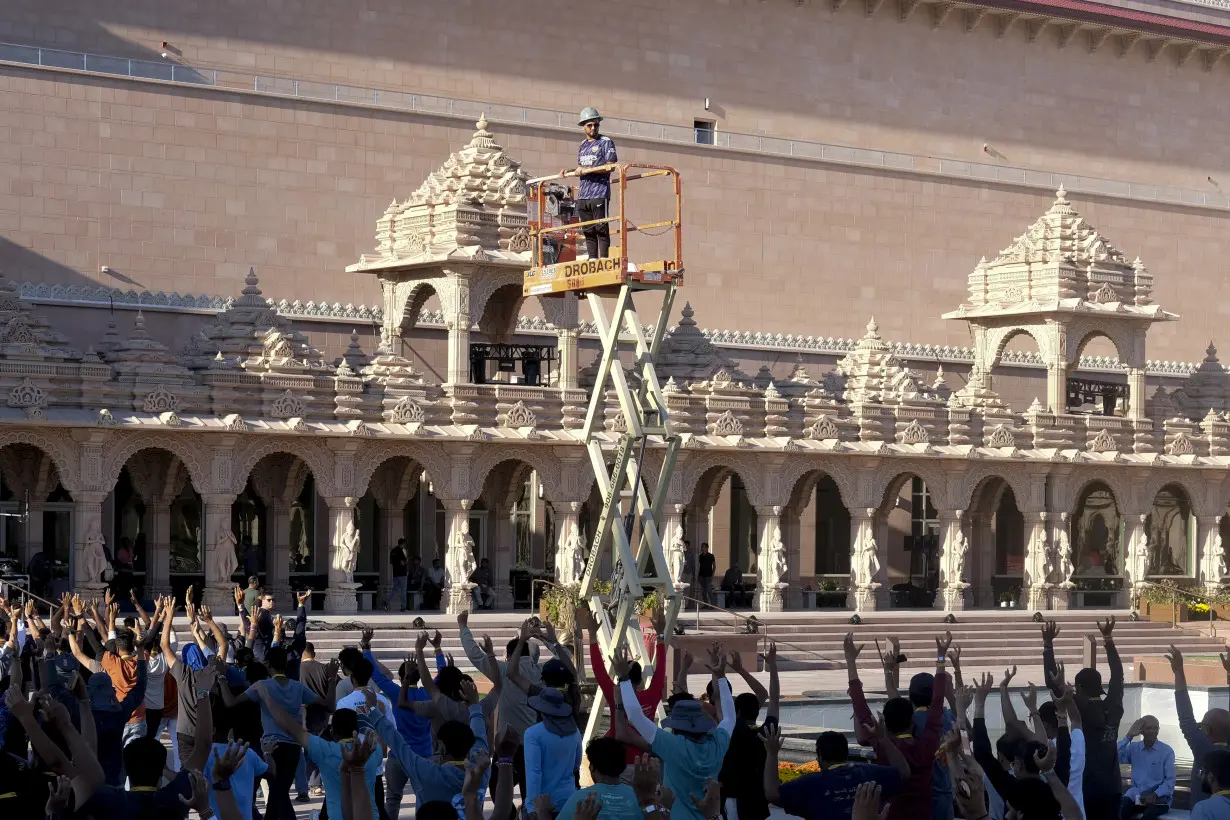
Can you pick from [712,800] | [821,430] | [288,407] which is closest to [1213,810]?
[712,800]

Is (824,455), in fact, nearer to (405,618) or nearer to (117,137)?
(405,618)

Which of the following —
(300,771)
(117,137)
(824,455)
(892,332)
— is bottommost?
(300,771)

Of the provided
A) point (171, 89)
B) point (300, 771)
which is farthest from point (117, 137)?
point (300, 771)

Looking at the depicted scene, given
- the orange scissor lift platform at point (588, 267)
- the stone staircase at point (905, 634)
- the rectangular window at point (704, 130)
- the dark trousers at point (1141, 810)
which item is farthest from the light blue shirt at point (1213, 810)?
the rectangular window at point (704, 130)

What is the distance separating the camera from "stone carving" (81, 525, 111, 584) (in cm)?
3089

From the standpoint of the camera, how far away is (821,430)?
37.9 m

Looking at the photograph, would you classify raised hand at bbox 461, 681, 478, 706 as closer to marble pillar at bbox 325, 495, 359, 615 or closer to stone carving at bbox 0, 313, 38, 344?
stone carving at bbox 0, 313, 38, 344

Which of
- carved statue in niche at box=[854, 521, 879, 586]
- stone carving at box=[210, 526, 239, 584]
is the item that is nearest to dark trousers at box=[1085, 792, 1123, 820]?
stone carving at box=[210, 526, 239, 584]

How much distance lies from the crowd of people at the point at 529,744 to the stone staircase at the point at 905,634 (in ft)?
51.1

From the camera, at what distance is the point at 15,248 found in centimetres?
3859

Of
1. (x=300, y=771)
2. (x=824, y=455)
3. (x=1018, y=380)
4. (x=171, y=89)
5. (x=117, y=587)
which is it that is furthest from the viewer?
(x=1018, y=380)

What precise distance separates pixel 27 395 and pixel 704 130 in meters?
21.3

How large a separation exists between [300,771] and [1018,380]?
33.2 metres

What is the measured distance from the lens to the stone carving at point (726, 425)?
36781mm
